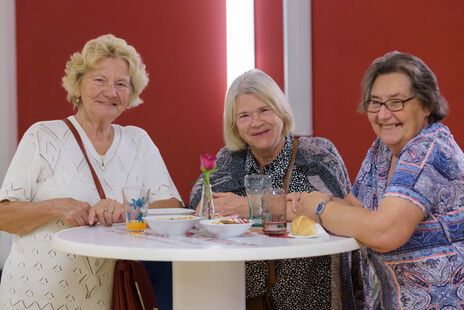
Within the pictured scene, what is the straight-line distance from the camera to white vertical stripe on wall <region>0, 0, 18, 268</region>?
11.3 feet

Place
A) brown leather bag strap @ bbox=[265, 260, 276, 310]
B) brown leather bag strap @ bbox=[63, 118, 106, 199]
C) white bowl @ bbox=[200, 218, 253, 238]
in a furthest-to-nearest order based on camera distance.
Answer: brown leather bag strap @ bbox=[265, 260, 276, 310], brown leather bag strap @ bbox=[63, 118, 106, 199], white bowl @ bbox=[200, 218, 253, 238]

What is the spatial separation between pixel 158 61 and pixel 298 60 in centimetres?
110

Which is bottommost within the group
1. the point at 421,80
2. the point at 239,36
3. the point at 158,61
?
the point at 421,80

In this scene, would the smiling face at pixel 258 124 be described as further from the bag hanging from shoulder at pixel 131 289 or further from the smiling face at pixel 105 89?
the bag hanging from shoulder at pixel 131 289

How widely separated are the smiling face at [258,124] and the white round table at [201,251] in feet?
2.60

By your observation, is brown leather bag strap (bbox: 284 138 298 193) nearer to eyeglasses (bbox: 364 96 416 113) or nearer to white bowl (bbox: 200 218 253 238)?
eyeglasses (bbox: 364 96 416 113)

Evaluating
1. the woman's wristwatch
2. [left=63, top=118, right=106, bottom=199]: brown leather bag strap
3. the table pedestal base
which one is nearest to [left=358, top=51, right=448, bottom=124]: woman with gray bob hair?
the woman's wristwatch

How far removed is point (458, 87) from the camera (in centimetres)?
362

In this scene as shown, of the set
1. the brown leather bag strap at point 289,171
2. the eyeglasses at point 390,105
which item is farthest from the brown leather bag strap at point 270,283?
the eyeglasses at point 390,105

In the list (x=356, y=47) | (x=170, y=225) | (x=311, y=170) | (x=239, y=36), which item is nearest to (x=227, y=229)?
(x=170, y=225)

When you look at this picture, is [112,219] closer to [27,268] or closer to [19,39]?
[27,268]

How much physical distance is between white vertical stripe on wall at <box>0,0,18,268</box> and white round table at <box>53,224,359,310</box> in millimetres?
1665

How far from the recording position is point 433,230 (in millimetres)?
1821

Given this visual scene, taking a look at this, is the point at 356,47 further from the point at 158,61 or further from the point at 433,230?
the point at 433,230
